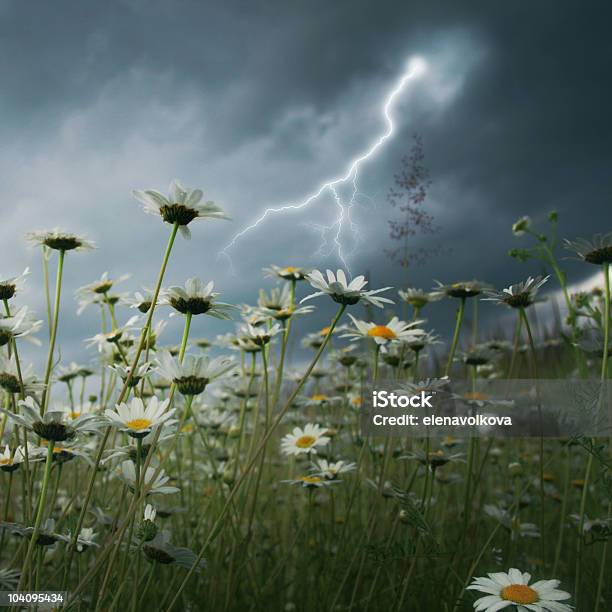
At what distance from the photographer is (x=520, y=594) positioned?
4.09ft

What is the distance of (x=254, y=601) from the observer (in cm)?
177

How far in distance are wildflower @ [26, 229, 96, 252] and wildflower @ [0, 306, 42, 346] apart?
0.30m

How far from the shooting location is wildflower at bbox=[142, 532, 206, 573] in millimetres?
1437

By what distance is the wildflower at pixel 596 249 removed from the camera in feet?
5.63

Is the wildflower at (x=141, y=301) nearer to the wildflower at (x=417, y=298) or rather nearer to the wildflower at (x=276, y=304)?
the wildflower at (x=276, y=304)

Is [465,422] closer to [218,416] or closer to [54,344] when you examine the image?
[54,344]

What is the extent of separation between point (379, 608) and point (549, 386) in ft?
3.34

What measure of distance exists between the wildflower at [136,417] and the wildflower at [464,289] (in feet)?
3.68

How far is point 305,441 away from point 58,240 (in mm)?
1144

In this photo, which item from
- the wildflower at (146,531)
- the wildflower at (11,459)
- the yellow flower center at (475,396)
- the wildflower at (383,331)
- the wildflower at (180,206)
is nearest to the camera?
the wildflower at (146,531)

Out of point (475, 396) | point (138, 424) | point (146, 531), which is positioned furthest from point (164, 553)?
point (475, 396)

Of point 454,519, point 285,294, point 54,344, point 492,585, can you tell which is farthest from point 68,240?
point 454,519

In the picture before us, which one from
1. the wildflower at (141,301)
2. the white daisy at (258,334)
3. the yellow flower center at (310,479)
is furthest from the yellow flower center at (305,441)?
the wildflower at (141,301)

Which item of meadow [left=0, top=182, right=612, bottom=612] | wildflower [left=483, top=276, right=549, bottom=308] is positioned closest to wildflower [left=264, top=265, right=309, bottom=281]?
meadow [left=0, top=182, right=612, bottom=612]
